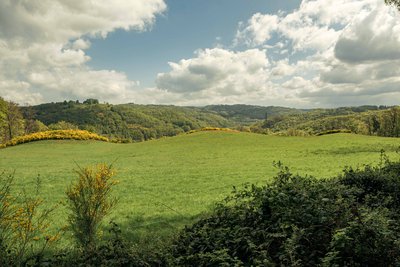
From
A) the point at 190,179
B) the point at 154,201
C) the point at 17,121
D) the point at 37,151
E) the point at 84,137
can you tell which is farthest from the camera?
the point at 17,121

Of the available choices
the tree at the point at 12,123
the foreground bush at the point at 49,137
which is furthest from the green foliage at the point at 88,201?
the tree at the point at 12,123

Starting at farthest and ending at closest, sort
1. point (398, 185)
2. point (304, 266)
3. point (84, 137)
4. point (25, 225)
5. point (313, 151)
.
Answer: point (84, 137), point (313, 151), point (398, 185), point (25, 225), point (304, 266)

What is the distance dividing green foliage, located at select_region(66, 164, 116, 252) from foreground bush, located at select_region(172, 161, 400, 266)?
2158mm

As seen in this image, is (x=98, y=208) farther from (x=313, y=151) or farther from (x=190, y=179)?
(x=313, y=151)

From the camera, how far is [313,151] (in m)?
38.3

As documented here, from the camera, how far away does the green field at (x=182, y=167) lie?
48.4 feet

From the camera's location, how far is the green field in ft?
48.4

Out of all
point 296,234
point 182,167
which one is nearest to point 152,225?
point 296,234

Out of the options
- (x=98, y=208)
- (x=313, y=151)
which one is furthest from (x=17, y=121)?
(x=98, y=208)

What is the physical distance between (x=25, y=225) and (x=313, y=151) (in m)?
36.3

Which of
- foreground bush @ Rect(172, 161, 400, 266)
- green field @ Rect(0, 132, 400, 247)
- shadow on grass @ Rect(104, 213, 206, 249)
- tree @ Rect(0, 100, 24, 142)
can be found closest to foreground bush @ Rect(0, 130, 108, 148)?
green field @ Rect(0, 132, 400, 247)

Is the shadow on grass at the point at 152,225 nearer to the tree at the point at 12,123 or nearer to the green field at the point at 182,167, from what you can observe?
the green field at the point at 182,167

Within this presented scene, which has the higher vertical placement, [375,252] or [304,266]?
[375,252]

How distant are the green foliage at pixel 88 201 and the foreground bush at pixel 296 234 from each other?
2158 millimetres
